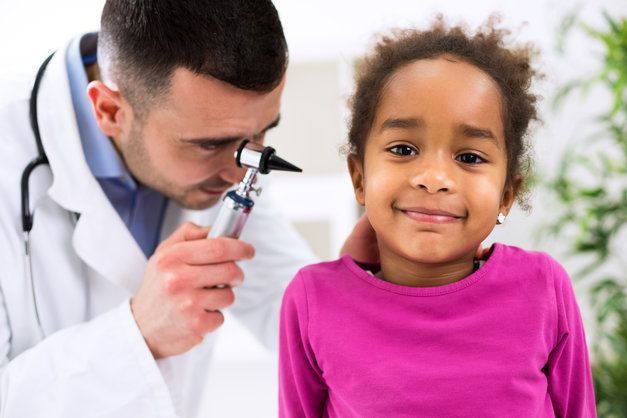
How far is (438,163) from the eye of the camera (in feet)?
2.78

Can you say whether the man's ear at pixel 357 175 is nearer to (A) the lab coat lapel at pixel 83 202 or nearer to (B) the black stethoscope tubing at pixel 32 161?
(A) the lab coat lapel at pixel 83 202

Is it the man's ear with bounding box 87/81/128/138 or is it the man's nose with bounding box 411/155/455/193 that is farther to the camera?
the man's ear with bounding box 87/81/128/138

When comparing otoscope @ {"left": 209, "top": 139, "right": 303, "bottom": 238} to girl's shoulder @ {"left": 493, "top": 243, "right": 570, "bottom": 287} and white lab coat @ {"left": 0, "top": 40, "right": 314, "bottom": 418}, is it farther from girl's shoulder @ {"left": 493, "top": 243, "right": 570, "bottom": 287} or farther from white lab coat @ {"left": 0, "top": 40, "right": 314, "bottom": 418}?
girl's shoulder @ {"left": 493, "top": 243, "right": 570, "bottom": 287}

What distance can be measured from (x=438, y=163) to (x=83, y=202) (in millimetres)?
695

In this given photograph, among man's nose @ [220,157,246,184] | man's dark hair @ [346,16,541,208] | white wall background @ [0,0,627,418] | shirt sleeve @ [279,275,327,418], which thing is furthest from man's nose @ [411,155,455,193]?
white wall background @ [0,0,627,418]

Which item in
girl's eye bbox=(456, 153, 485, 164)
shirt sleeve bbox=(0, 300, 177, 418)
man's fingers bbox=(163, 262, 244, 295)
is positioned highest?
girl's eye bbox=(456, 153, 485, 164)

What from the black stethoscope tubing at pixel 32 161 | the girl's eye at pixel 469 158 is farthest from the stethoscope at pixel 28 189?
the girl's eye at pixel 469 158

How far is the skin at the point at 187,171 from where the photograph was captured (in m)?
1.14

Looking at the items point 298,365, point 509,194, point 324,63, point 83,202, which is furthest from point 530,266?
point 324,63

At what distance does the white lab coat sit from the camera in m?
1.12

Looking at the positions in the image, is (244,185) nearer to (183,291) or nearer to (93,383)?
(183,291)

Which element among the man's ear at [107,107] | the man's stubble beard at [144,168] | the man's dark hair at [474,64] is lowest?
the man's stubble beard at [144,168]

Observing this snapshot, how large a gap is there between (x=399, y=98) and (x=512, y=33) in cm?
22

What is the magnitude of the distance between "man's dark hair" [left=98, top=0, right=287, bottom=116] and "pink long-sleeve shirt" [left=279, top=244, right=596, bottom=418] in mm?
427
